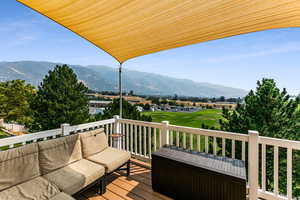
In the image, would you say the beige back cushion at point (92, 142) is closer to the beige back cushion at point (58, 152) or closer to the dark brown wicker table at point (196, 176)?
the beige back cushion at point (58, 152)

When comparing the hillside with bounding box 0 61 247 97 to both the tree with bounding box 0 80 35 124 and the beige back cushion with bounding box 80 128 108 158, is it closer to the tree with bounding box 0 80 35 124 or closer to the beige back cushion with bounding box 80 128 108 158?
the tree with bounding box 0 80 35 124

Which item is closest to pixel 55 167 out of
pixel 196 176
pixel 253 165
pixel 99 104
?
pixel 196 176

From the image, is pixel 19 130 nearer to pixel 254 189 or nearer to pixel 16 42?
pixel 16 42

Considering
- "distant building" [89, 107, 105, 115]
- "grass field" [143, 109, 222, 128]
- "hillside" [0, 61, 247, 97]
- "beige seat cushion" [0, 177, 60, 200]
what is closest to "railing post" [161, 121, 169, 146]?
"beige seat cushion" [0, 177, 60, 200]

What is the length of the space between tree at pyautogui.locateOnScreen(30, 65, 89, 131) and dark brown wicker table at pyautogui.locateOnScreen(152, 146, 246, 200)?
9.11 m

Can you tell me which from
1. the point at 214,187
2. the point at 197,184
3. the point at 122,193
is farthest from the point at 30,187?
the point at 214,187

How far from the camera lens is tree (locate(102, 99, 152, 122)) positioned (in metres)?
5.82

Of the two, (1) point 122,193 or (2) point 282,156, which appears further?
(2) point 282,156

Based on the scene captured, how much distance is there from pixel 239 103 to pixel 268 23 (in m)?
3.73

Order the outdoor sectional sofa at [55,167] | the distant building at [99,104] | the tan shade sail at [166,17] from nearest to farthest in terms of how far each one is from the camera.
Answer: the outdoor sectional sofa at [55,167]
the tan shade sail at [166,17]
the distant building at [99,104]

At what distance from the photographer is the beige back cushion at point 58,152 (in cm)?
219

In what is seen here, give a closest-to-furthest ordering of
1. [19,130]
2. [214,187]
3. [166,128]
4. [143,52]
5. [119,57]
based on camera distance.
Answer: [214,187] → [166,128] → [143,52] → [119,57] → [19,130]

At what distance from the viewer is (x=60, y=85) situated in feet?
33.3

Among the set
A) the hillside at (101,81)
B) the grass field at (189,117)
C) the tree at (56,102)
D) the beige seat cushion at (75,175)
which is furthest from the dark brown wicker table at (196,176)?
the hillside at (101,81)
